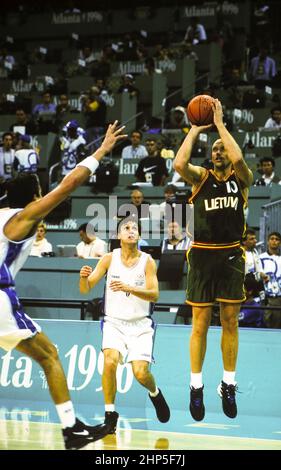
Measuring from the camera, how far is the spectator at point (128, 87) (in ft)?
68.5

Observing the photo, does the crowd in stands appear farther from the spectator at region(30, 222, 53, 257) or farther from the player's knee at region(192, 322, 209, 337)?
the player's knee at region(192, 322, 209, 337)

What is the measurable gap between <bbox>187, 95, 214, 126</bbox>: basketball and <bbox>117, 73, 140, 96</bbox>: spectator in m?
13.0

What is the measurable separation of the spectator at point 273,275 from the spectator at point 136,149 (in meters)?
5.55

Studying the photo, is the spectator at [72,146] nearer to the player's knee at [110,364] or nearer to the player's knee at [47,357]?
the player's knee at [110,364]

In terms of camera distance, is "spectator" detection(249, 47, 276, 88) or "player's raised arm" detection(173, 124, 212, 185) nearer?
"player's raised arm" detection(173, 124, 212, 185)

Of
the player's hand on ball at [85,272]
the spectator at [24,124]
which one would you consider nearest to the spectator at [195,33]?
the spectator at [24,124]

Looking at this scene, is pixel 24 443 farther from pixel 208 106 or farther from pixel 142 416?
pixel 208 106

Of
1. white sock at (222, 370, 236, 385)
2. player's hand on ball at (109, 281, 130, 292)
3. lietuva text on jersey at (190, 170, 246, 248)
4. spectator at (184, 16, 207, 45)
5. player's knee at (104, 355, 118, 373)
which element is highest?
spectator at (184, 16, 207, 45)

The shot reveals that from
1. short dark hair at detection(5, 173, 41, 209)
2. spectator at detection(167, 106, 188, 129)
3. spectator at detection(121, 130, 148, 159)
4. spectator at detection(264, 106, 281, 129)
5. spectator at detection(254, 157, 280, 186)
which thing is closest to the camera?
short dark hair at detection(5, 173, 41, 209)

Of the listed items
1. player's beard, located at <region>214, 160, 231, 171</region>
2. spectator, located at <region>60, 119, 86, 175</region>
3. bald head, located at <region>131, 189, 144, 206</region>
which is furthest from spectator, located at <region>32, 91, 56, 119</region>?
player's beard, located at <region>214, 160, 231, 171</region>

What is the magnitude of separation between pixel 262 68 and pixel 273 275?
9.42 m

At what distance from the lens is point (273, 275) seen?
12695mm

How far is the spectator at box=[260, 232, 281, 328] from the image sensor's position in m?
12.3

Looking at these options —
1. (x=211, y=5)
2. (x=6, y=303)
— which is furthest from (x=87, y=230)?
(x=211, y=5)
